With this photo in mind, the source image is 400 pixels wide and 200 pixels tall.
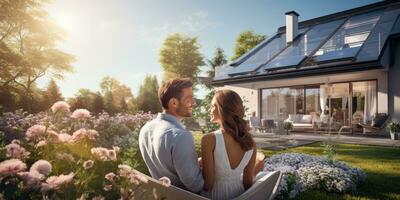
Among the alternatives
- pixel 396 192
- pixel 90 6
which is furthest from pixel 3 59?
pixel 396 192

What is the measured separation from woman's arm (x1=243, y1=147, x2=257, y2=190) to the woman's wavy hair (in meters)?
0.14

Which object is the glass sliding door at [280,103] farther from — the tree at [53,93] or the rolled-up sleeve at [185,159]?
the rolled-up sleeve at [185,159]

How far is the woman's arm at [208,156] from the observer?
6.97ft

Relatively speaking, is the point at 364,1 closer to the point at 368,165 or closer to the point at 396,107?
the point at 396,107

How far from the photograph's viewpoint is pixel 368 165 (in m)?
6.21

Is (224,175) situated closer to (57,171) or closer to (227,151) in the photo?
(227,151)

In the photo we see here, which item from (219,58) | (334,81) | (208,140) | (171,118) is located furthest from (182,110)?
(219,58)

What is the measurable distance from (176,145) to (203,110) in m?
3.71

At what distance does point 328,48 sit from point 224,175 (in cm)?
1414

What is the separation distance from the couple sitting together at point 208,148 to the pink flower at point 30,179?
1.09m

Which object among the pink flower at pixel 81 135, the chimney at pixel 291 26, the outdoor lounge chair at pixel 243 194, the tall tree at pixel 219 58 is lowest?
the outdoor lounge chair at pixel 243 194

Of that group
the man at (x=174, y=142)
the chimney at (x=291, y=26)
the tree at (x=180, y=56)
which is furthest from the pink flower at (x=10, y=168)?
the tree at (x=180, y=56)

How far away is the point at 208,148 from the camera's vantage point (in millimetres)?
2125

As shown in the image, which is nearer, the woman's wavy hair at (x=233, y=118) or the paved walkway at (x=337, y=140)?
the woman's wavy hair at (x=233, y=118)
